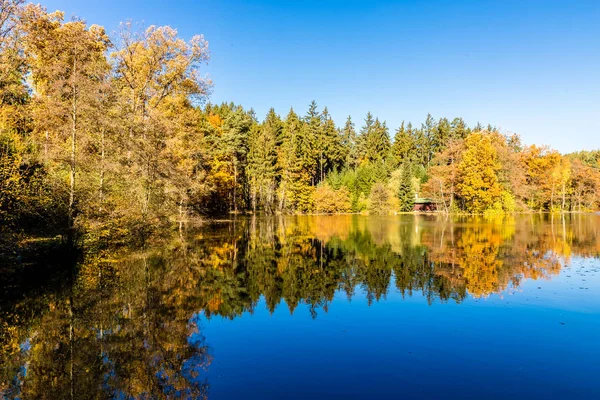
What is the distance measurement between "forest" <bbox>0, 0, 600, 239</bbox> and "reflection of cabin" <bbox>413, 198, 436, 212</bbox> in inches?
60.2

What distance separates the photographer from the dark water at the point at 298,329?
648 centimetres

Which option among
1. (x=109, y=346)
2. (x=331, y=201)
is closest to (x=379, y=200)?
(x=331, y=201)

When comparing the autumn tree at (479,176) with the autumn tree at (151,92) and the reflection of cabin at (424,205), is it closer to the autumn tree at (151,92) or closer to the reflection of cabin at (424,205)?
the reflection of cabin at (424,205)

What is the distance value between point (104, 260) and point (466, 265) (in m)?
14.8

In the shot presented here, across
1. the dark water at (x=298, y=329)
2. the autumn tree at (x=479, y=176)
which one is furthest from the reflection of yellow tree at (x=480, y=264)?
the autumn tree at (x=479, y=176)

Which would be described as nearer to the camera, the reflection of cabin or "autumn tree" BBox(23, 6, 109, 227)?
"autumn tree" BBox(23, 6, 109, 227)

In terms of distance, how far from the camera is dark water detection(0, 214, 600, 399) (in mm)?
6477

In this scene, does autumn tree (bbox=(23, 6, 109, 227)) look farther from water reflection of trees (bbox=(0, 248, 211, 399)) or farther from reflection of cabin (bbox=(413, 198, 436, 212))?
reflection of cabin (bbox=(413, 198, 436, 212))

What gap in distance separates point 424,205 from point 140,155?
58333 mm

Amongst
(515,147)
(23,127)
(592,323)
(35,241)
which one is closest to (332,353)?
(592,323)

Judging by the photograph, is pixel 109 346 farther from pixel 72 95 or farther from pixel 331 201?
pixel 331 201

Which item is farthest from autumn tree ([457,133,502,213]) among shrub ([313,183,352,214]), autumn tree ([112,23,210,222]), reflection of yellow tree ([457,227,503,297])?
autumn tree ([112,23,210,222])

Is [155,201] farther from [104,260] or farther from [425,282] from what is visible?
[425,282]

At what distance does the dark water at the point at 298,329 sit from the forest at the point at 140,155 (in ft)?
14.2
